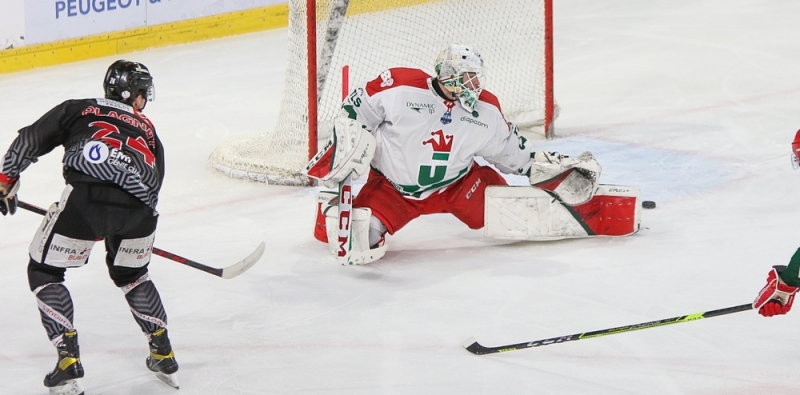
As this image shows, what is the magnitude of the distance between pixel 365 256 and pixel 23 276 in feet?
4.37

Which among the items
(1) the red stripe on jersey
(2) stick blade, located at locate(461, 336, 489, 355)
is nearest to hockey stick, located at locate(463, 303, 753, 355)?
(2) stick blade, located at locate(461, 336, 489, 355)

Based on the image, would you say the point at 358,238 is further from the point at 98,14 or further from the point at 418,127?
the point at 98,14

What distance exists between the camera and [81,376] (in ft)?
11.1

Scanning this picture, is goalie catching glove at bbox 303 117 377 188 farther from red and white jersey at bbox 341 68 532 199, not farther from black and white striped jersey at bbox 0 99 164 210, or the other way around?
black and white striped jersey at bbox 0 99 164 210

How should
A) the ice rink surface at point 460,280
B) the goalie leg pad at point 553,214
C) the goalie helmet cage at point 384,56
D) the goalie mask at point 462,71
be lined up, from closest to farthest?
the ice rink surface at point 460,280
the goalie mask at point 462,71
the goalie leg pad at point 553,214
the goalie helmet cage at point 384,56

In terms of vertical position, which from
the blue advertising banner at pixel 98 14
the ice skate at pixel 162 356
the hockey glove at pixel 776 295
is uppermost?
the blue advertising banner at pixel 98 14

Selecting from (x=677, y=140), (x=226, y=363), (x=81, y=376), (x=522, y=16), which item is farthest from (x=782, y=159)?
(x=81, y=376)

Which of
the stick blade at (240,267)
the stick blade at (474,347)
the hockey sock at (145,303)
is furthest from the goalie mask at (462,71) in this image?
the hockey sock at (145,303)

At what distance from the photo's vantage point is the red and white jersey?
4.59m

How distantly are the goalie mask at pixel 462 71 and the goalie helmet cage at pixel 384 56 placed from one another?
130 cm

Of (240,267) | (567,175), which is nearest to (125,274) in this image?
(240,267)

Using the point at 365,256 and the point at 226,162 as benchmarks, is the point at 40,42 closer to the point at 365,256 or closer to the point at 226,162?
the point at 226,162

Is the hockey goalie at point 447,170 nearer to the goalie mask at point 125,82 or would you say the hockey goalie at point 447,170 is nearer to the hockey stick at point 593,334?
the hockey stick at point 593,334

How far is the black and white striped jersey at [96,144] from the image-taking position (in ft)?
11.0
